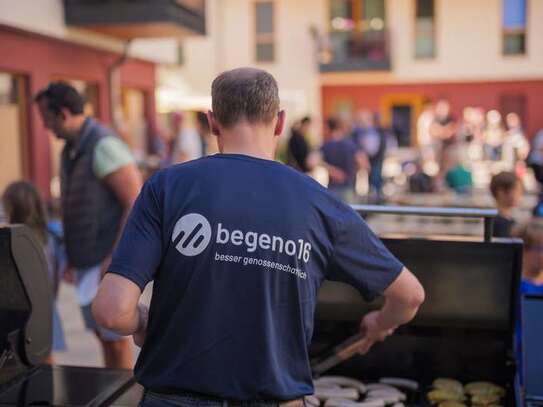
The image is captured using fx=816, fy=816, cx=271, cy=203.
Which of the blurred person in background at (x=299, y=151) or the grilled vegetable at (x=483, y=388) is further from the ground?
the blurred person in background at (x=299, y=151)

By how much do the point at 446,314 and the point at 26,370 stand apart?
1.51 metres

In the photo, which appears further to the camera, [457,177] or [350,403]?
[457,177]

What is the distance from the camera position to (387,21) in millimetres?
27109

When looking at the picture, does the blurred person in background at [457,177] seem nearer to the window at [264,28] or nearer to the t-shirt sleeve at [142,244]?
the t-shirt sleeve at [142,244]

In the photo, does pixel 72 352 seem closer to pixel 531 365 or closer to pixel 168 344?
pixel 531 365

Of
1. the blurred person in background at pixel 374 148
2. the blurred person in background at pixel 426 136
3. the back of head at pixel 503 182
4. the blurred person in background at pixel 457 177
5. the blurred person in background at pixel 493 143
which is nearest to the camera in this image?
the back of head at pixel 503 182

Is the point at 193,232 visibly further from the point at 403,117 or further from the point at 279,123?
the point at 403,117

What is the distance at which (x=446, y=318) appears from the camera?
120 inches

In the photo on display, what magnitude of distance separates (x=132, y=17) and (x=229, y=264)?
10.9m

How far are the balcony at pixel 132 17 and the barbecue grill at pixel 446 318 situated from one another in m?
9.49

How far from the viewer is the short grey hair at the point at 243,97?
1909 mm

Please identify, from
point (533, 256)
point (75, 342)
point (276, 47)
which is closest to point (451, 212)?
point (533, 256)

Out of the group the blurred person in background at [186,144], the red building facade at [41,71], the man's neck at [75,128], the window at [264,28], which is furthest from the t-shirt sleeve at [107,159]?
the window at [264,28]

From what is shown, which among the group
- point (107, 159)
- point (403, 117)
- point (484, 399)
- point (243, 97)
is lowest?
point (484, 399)
